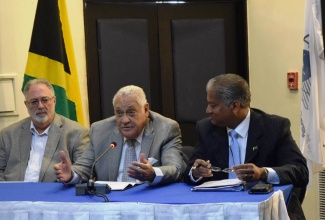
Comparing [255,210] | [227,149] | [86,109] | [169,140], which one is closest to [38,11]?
[86,109]

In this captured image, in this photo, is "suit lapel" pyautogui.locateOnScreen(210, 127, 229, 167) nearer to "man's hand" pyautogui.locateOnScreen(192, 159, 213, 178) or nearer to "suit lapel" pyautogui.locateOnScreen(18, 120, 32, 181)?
"man's hand" pyautogui.locateOnScreen(192, 159, 213, 178)

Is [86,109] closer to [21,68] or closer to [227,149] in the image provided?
[21,68]

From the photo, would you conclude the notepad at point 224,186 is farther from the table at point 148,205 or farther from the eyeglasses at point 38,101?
the eyeglasses at point 38,101

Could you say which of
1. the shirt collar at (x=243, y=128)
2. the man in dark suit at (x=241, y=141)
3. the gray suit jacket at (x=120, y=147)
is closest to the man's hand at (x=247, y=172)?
the man in dark suit at (x=241, y=141)

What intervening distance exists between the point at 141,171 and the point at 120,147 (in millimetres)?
566

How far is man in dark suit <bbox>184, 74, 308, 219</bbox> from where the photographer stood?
4.09 meters

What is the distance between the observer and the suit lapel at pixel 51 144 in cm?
483

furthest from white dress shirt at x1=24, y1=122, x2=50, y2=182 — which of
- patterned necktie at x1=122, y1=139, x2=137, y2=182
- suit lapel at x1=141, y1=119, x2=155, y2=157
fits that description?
suit lapel at x1=141, y1=119, x2=155, y2=157

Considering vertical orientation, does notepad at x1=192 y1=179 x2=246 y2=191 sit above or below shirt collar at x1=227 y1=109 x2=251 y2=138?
below

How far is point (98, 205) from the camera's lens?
12.0 feet

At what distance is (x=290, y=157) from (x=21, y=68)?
2788mm

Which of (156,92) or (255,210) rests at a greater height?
(156,92)

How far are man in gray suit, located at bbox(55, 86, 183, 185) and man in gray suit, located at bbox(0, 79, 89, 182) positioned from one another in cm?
29

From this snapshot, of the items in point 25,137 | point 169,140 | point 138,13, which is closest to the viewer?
point 169,140
